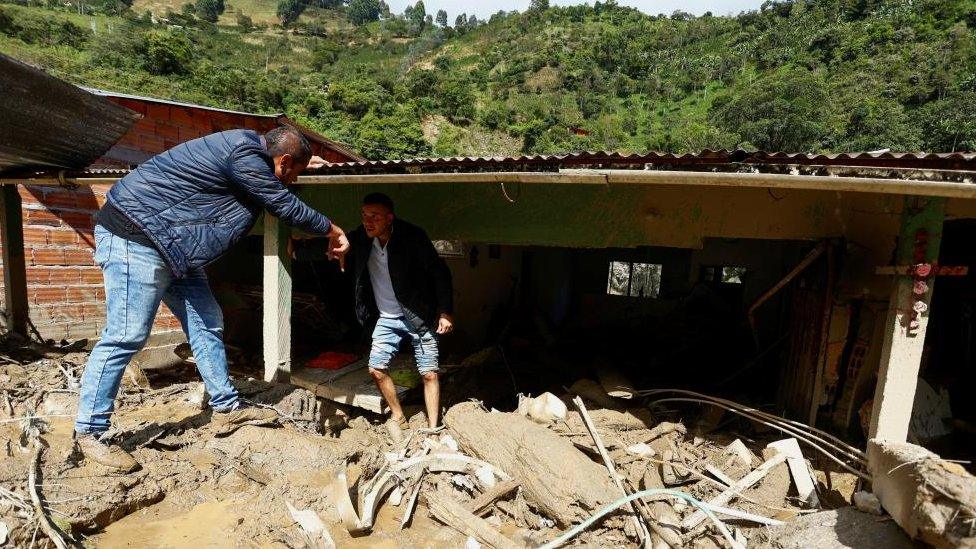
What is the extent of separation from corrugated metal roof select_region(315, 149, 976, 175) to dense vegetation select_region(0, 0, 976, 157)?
30.6 m

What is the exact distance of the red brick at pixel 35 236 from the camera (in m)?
6.64

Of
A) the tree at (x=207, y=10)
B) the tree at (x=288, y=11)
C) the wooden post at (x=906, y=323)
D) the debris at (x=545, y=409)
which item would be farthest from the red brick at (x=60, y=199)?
the tree at (x=288, y=11)

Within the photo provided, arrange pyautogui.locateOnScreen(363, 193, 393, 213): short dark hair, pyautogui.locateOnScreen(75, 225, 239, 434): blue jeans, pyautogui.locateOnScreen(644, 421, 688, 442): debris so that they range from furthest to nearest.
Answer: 1. pyautogui.locateOnScreen(644, 421, 688, 442): debris
2. pyautogui.locateOnScreen(363, 193, 393, 213): short dark hair
3. pyautogui.locateOnScreen(75, 225, 239, 434): blue jeans

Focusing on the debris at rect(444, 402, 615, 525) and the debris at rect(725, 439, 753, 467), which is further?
the debris at rect(725, 439, 753, 467)

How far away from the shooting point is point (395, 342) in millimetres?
3947

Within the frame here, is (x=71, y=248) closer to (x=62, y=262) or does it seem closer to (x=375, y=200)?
(x=62, y=262)

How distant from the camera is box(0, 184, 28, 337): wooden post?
6020 mm

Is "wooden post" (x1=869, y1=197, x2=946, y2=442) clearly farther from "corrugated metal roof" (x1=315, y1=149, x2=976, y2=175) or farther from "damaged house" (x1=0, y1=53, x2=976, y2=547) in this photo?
"corrugated metal roof" (x1=315, y1=149, x2=976, y2=175)

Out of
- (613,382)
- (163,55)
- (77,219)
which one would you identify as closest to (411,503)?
(613,382)

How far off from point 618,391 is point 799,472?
71.7 inches

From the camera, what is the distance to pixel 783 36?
228ft

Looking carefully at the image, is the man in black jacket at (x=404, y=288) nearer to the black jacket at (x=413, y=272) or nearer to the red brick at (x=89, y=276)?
the black jacket at (x=413, y=272)

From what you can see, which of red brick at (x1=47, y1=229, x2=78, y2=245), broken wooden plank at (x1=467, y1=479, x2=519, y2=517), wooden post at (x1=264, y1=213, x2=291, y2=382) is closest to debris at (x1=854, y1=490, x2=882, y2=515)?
broken wooden plank at (x1=467, y1=479, x2=519, y2=517)

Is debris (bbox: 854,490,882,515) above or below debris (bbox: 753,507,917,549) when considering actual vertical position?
above
